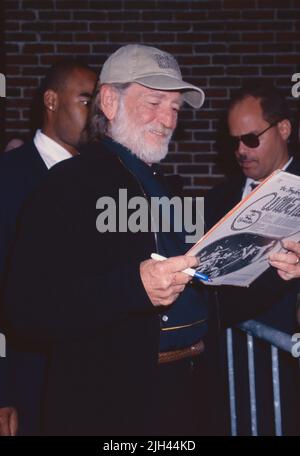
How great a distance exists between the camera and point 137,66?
2.41 metres

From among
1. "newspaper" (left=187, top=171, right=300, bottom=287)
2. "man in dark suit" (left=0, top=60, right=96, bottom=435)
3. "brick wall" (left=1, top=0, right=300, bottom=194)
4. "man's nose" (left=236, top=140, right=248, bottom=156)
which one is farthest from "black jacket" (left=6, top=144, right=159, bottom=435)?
"brick wall" (left=1, top=0, right=300, bottom=194)

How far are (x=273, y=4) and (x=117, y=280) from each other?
3866 millimetres

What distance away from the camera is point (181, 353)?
7.34ft

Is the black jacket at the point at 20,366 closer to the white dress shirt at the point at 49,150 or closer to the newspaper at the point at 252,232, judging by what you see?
the white dress shirt at the point at 49,150

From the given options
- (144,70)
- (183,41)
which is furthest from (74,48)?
(144,70)

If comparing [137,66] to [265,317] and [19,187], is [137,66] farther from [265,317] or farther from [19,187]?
[265,317]

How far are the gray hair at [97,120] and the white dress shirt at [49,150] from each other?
733 millimetres

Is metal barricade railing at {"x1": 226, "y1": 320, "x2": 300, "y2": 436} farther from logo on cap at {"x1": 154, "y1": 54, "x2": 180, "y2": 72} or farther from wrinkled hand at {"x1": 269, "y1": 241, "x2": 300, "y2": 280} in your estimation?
logo on cap at {"x1": 154, "y1": 54, "x2": 180, "y2": 72}

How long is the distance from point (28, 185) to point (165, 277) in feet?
4.01

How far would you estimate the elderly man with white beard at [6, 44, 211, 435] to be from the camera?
195cm

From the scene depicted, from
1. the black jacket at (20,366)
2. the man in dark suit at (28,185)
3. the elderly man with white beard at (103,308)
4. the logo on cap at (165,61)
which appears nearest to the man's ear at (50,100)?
the man in dark suit at (28,185)

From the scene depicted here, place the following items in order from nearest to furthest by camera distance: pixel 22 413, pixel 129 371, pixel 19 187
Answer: pixel 129 371 < pixel 22 413 < pixel 19 187

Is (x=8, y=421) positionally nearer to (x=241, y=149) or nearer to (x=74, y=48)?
(x=241, y=149)

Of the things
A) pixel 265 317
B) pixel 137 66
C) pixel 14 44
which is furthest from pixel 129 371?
pixel 14 44
